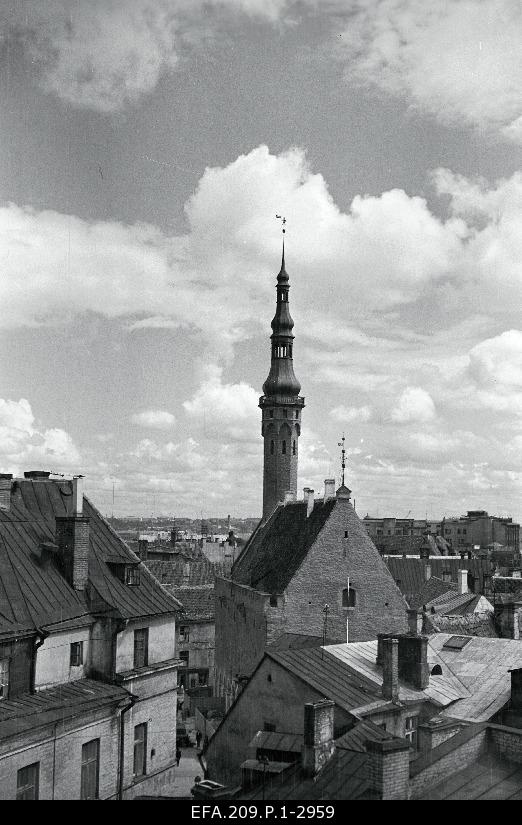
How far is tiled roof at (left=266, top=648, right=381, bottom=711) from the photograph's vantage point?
87.2 ft

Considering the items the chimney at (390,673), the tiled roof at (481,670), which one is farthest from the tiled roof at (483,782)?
the tiled roof at (481,670)

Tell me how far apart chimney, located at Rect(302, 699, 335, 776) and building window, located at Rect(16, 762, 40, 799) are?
879cm

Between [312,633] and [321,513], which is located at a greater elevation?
[321,513]

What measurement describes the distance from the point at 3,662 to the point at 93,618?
208 inches

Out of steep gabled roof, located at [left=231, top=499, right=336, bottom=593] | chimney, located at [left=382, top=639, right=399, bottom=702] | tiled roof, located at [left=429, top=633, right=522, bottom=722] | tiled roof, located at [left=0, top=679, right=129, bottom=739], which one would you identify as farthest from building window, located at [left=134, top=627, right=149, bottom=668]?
steep gabled roof, located at [left=231, top=499, right=336, bottom=593]

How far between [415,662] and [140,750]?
1068 centimetres

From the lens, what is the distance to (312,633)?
45.3 meters

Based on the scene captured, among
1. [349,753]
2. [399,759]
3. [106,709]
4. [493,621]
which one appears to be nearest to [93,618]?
[106,709]

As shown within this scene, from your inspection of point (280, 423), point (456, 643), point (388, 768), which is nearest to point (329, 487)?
point (456, 643)

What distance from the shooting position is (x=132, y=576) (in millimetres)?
34219

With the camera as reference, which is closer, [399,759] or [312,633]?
[399,759]

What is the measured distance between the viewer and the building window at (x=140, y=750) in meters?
31.2
